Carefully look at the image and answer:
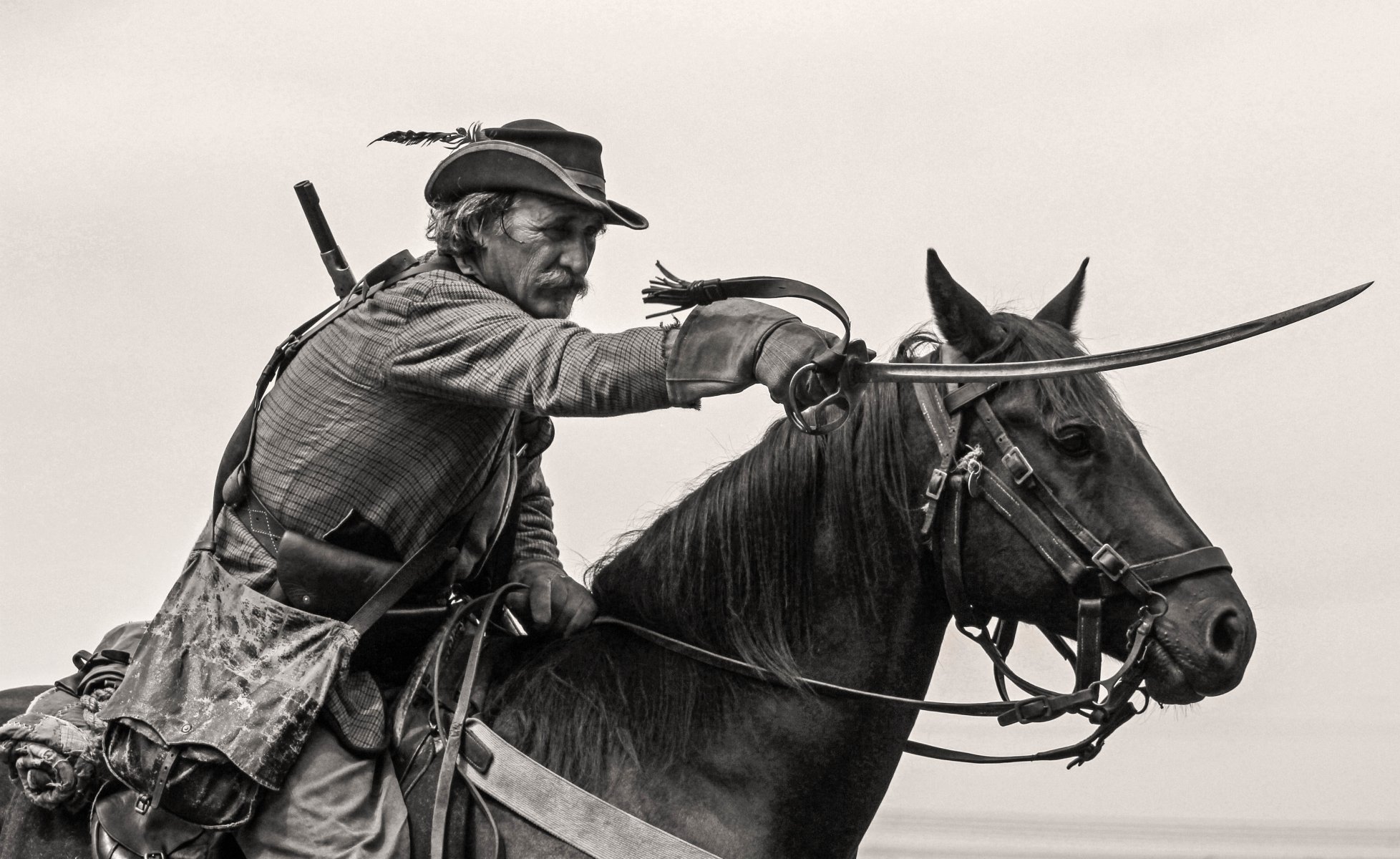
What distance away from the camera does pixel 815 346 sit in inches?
101

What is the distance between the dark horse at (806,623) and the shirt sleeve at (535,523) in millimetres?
617

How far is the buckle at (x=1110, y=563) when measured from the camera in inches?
107

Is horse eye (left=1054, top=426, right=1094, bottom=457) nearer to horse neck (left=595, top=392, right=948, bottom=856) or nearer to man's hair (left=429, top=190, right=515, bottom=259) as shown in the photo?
horse neck (left=595, top=392, right=948, bottom=856)

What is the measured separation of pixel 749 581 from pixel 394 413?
0.80 metres

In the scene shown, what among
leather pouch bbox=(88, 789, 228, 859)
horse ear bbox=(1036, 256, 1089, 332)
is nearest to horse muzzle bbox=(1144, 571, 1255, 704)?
horse ear bbox=(1036, 256, 1089, 332)

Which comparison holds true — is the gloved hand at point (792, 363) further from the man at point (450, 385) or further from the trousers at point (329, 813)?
the trousers at point (329, 813)

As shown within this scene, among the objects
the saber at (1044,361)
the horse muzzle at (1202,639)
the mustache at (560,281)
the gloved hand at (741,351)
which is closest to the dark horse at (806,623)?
the horse muzzle at (1202,639)

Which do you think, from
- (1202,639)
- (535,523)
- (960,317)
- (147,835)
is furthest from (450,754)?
(1202,639)

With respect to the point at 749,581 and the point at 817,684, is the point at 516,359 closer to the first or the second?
the point at 749,581

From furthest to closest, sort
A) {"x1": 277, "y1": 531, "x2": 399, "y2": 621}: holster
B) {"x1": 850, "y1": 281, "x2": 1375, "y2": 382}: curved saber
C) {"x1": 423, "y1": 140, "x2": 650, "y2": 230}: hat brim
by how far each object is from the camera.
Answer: {"x1": 423, "y1": 140, "x2": 650, "y2": 230}: hat brim < {"x1": 277, "y1": 531, "x2": 399, "y2": 621}: holster < {"x1": 850, "y1": 281, "x2": 1375, "y2": 382}: curved saber

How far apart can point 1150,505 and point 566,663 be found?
1.21 m

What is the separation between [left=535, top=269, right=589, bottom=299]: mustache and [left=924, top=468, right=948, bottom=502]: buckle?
3.08ft

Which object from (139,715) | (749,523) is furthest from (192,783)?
(749,523)

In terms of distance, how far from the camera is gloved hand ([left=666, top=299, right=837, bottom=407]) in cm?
256
